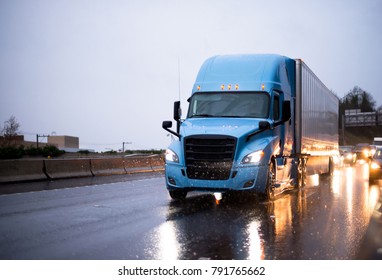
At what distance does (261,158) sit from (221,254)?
534 centimetres

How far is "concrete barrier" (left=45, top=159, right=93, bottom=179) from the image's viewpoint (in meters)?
20.3

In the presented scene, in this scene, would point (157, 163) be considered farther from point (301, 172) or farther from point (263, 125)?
point (263, 125)

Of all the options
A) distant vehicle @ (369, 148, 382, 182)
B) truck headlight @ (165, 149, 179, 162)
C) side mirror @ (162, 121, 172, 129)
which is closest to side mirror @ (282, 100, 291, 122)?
side mirror @ (162, 121, 172, 129)

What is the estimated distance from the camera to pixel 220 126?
470 inches

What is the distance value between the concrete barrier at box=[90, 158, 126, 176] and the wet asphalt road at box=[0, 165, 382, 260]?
9.37 m

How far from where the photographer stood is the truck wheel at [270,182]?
1207 centimetres

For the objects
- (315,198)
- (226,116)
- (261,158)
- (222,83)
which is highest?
(222,83)

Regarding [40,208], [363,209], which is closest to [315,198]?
[363,209]

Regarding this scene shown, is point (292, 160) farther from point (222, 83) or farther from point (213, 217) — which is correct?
point (213, 217)

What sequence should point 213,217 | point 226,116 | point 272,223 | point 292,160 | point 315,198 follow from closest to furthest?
1. point 272,223
2. point 213,217
3. point 226,116
4. point 315,198
5. point 292,160

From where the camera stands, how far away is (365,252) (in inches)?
264

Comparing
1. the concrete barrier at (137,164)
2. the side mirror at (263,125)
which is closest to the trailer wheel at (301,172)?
the side mirror at (263,125)

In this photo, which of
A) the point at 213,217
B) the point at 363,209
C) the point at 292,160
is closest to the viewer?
the point at 213,217

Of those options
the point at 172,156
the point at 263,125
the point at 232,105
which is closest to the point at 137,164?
the point at 232,105
